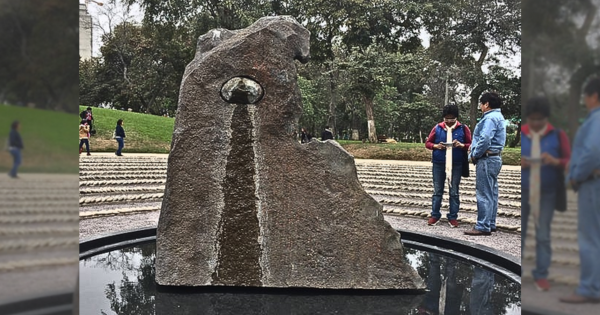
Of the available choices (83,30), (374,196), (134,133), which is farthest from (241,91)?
(134,133)

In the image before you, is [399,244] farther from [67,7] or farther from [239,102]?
[67,7]

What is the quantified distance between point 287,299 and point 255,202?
2.27 feet

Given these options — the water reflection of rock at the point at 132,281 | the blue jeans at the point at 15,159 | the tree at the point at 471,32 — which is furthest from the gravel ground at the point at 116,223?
the tree at the point at 471,32

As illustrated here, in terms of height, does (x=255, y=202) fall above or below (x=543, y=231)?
below

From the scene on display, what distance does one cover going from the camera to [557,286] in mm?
1589

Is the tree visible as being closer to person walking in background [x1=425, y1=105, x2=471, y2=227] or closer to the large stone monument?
person walking in background [x1=425, y1=105, x2=471, y2=227]

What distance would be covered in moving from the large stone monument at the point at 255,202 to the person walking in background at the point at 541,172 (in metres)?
1.81

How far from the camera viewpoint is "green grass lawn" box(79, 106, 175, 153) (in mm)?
19705

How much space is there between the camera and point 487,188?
5.43 meters

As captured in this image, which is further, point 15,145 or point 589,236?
point 15,145

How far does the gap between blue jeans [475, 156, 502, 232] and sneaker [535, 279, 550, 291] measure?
3929 millimetres

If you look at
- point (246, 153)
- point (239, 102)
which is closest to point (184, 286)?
point (246, 153)

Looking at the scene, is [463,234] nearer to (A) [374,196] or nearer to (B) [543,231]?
(A) [374,196]

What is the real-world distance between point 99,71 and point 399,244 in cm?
3233
